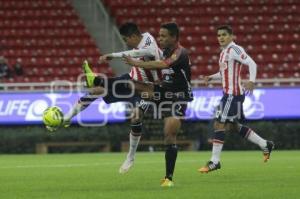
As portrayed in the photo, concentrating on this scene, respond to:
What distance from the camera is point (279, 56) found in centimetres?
2938

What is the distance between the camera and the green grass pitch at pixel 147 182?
9.72 metres

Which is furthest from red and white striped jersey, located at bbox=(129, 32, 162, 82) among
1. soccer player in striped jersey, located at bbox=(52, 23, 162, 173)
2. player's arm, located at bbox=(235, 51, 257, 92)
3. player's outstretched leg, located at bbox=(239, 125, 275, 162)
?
player's outstretched leg, located at bbox=(239, 125, 275, 162)

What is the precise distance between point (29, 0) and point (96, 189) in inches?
831

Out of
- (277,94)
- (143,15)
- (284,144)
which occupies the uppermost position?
(143,15)

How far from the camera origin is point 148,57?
499 inches

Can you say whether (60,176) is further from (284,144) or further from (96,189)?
(284,144)

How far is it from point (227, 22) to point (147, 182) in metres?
19.4

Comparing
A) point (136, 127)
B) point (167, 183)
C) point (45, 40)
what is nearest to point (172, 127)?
point (167, 183)

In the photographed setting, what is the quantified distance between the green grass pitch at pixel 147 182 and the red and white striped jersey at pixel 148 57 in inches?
59.2

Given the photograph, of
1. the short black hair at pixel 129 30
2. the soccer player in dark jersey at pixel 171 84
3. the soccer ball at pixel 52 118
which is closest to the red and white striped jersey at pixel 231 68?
the short black hair at pixel 129 30

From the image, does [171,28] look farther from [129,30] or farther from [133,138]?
[133,138]

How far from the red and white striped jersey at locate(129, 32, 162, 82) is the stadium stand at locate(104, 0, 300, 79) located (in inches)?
616

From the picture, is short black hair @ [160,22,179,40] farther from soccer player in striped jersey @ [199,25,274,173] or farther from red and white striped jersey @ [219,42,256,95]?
red and white striped jersey @ [219,42,256,95]

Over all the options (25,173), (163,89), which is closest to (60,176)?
(25,173)
